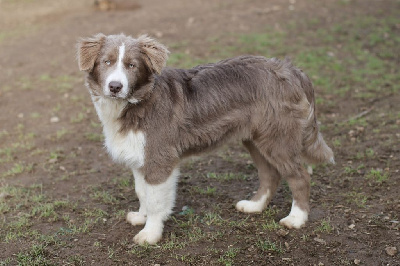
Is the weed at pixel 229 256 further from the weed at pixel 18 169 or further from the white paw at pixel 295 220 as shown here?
the weed at pixel 18 169

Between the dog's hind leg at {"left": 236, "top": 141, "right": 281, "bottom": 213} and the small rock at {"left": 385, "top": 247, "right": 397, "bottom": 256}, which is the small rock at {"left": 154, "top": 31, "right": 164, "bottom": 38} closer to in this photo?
the dog's hind leg at {"left": 236, "top": 141, "right": 281, "bottom": 213}

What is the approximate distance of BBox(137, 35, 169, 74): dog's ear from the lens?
13.9ft

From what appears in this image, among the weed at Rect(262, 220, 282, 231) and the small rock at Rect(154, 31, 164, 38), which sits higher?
the small rock at Rect(154, 31, 164, 38)

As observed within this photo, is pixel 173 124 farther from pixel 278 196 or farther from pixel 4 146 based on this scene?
pixel 4 146

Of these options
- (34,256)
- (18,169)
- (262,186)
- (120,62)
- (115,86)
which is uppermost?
(120,62)

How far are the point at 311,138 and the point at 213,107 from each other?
1.06 meters

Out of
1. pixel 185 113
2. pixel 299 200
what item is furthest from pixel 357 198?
pixel 185 113

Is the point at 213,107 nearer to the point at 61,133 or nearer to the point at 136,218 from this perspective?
the point at 136,218

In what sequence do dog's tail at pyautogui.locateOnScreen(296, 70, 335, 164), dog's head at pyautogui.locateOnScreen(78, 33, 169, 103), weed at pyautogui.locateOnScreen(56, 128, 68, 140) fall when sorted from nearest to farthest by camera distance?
dog's head at pyautogui.locateOnScreen(78, 33, 169, 103)
dog's tail at pyautogui.locateOnScreen(296, 70, 335, 164)
weed at pyautogui.locateOnScreen(56, 128, 68, 140)

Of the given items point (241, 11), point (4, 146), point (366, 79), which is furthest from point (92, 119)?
point (241, 11)

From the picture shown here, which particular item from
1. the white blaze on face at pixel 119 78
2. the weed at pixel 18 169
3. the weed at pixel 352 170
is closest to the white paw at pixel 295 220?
the weed at pixel 352 170

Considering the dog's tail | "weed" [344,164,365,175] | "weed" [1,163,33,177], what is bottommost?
"weed" [1,163,33,177]

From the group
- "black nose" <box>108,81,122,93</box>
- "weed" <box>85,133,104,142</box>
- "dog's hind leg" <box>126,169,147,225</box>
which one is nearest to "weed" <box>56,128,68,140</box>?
"weed" <box>85,133,104,142</box>

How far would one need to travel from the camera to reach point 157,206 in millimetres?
4512
